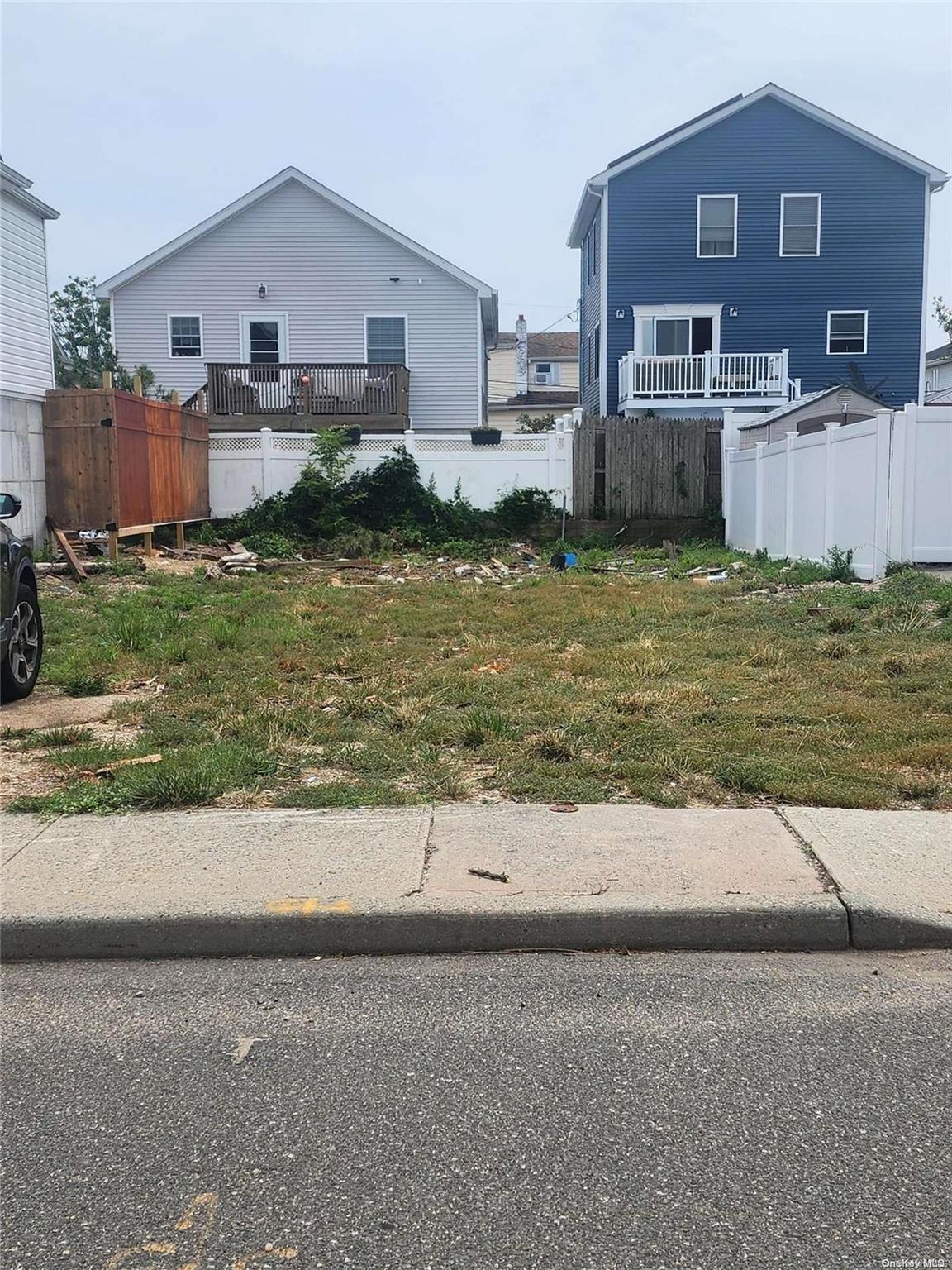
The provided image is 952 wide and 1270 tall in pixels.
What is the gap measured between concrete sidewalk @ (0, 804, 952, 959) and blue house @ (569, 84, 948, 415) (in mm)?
25378

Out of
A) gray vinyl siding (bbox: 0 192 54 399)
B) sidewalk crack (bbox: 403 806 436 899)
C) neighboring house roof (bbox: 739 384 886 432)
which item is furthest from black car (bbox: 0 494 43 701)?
neighboring house roof (bbox: 739 384 886 432)

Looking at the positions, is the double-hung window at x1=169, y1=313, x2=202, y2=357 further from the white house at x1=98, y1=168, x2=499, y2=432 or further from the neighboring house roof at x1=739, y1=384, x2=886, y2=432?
the neighboring house roof at x1=739, y1=384, x2=886, y2=432

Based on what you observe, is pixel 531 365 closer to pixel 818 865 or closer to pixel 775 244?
pixel 775 244

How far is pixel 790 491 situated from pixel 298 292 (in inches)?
657

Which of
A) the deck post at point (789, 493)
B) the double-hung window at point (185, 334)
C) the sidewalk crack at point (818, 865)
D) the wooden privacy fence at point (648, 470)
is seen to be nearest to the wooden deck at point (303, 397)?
the double-hung window at point (185, 334)

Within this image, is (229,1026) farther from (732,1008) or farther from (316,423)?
(316,423)

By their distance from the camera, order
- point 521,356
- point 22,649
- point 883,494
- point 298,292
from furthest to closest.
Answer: point 521,356, point 298,292, point 883,494, point 22,649

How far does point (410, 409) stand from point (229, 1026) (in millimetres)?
26833

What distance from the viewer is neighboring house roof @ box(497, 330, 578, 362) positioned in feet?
187

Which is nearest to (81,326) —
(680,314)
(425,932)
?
(680,314)

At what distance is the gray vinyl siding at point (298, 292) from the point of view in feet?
95.2

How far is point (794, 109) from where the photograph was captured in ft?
97.5

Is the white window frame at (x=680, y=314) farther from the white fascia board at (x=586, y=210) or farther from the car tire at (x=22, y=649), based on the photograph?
the car tire at (x=22, y=649)

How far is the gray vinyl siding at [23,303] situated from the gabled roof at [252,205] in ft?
25.0
